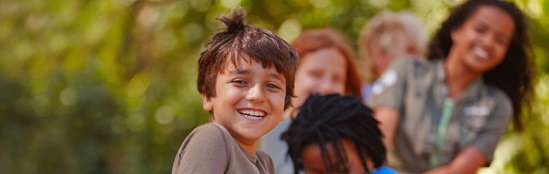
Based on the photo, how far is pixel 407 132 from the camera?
18.3ft

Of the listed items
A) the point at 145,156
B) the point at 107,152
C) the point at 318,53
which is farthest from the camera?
the point at 107,152

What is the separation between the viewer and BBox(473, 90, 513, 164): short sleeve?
5.57m

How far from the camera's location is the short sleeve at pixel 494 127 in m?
5.57

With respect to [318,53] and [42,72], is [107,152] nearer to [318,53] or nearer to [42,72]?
[42,72]

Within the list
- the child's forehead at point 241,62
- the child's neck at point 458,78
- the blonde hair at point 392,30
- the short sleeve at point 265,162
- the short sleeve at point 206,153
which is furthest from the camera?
the blonde hair at point 392,30

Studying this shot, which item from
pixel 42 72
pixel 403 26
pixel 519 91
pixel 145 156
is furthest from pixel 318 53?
pixel 42 72

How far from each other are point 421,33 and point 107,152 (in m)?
2.83

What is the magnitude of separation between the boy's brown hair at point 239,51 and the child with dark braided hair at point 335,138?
69cm

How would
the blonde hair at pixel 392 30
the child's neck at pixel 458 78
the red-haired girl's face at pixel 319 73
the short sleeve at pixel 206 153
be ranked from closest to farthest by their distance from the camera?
the short sleeve at pixel 206 153
the red-haired girl's face at pixel 319 73
the child's neck at pixel 458 78
the blonde hair at pixel 392 30

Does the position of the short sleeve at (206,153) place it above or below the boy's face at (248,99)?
below

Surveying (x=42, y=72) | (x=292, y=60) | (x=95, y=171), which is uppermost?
(x=292, y=60)

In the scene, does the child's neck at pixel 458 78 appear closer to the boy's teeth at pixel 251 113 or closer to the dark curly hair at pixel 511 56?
the dark curly hair at pixel 511 56

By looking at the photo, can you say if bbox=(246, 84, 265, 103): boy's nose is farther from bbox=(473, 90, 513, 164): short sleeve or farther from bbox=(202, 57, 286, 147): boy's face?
bbox=(473, 90, 513, 164): short sleeve

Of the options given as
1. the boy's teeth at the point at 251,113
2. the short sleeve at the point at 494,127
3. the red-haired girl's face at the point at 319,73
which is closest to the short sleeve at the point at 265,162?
the boy's teeth at the point at 251,113
